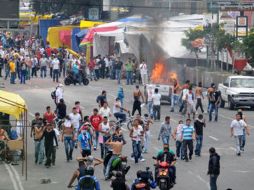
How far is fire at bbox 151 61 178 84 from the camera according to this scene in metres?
43.7

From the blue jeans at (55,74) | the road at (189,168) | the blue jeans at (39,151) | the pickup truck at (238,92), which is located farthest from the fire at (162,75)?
the blue jeans at (39,151)

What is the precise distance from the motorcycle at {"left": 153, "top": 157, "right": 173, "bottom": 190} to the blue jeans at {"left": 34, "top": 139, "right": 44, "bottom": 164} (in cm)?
577

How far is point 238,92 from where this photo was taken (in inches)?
1690

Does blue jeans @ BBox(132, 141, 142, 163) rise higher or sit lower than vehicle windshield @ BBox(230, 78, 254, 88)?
lower

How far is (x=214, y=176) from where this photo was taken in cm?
2306

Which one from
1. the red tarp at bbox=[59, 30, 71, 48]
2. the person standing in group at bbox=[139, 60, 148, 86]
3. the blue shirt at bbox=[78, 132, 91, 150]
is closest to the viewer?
the blue shirt at bbox=[78, 132, 91, 150]

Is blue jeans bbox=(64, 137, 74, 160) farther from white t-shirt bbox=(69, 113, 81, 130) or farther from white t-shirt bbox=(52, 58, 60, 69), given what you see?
white t-shirt bbox=(52, 58, 60, 69)

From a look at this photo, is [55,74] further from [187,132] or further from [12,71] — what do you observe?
[187,132]

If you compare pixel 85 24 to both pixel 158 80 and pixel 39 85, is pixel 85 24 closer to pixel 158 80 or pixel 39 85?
pixel 39 85

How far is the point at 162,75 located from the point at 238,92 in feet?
16.9

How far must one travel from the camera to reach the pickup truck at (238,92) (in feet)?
141

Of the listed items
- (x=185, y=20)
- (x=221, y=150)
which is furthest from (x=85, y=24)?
(x=221, y=150)

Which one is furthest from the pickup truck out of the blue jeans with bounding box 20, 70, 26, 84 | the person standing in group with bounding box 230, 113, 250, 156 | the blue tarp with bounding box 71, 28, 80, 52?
the blue tarp with bounding box 71, 28, 80, 52

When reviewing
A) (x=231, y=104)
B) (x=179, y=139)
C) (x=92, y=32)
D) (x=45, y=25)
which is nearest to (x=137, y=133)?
(x=179, y=139)
